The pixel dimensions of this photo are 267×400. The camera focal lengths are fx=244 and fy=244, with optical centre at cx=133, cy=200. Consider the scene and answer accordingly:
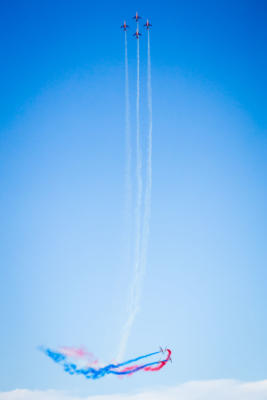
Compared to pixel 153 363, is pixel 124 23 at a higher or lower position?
higher

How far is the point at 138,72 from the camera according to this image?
33844 millimetres

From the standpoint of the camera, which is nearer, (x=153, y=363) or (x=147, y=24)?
(x=153, y=363)

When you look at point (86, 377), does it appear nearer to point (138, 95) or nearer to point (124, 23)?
point (138, 95)

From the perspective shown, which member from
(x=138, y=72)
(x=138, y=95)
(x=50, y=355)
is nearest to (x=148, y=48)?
(x=138, y=72)

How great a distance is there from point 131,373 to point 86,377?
18.6ft

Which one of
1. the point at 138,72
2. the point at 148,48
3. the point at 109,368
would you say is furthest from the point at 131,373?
the point at 148,48

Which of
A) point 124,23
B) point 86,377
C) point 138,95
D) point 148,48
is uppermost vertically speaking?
point 124,23

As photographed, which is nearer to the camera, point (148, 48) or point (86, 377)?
point (86, 377)

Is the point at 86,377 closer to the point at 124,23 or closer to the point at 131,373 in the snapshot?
the point at 131,373

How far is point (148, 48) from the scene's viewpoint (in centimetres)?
3619

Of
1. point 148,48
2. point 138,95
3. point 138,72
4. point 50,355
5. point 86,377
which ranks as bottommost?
point 86,377

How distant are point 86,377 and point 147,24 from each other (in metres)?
51.5

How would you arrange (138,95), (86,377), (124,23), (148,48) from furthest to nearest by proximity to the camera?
(124,23) → (148,48) → (138,95) → (86,377)

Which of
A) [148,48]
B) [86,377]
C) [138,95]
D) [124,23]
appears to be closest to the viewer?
[86,377]
